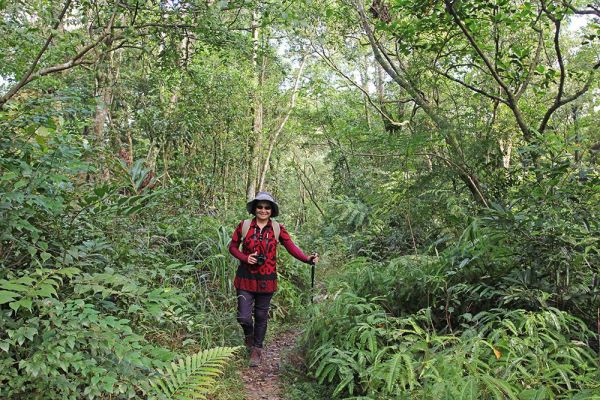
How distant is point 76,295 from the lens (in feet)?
10.2

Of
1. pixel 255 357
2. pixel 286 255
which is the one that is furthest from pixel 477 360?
pixel 286 255

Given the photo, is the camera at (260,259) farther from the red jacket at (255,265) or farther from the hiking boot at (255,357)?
the hiking boot at (255,357)

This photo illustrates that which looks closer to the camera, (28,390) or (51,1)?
(28,390)

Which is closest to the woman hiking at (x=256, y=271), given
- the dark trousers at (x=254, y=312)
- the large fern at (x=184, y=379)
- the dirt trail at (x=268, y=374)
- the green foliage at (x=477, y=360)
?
the dark trousers at (x=254, y=312)

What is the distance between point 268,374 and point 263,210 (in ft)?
6.06

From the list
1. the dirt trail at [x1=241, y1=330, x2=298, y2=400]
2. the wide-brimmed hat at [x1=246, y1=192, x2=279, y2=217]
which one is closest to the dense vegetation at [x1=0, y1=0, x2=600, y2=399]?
the dirt trail at [x1=241, y1=330, x2=298, y2=400]

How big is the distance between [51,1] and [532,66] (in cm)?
611

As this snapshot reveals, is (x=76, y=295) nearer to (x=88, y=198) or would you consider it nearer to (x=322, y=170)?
(x=88, y=198)

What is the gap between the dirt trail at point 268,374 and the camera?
429cm

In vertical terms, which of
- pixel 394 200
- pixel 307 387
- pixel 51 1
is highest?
pixel 51 1

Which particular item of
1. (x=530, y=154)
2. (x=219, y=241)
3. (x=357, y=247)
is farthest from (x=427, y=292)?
(x=357, y=247)

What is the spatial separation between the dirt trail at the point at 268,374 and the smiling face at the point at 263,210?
1675mm

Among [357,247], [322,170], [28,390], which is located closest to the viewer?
[28,390]

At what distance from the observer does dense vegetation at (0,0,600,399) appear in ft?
Result: 9.14
